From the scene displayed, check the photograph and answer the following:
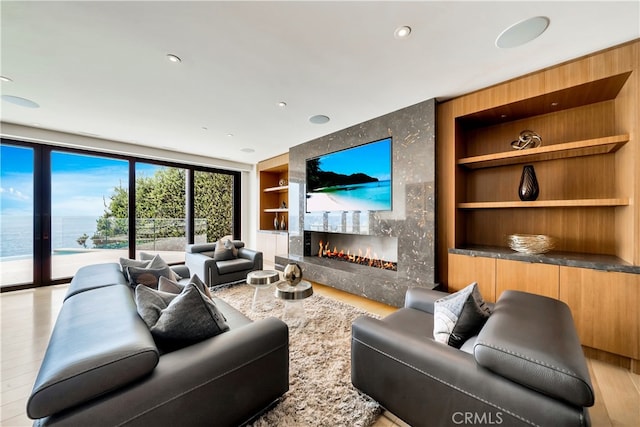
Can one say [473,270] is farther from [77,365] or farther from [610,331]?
[77,365]

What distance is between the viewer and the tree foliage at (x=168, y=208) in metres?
4.68

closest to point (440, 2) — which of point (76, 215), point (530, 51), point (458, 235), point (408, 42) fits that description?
point (408, 42)

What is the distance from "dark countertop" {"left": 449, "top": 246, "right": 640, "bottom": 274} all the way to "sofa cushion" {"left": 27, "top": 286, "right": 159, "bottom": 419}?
293 centimetres

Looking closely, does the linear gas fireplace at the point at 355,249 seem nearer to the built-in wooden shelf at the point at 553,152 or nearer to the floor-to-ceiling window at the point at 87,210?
the built-in wooden shelf at the point at 553,152

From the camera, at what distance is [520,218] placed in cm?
283

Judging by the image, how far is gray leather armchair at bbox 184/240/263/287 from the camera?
12.3 ft

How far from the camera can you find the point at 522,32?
70.2 inches

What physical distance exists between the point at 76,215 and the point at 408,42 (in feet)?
19.1

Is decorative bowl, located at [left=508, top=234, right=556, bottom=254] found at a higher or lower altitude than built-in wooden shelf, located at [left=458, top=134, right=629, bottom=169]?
lower

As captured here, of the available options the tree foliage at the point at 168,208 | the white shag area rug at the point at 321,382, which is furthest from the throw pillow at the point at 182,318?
the tree foliage at the point at 168,208

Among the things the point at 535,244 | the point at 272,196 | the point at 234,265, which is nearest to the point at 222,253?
the point at 234,265

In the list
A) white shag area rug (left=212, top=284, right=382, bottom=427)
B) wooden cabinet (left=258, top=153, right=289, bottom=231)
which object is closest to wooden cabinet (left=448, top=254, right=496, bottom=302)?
white shag area rug (left=212, top=284, right=382, bottom=427)

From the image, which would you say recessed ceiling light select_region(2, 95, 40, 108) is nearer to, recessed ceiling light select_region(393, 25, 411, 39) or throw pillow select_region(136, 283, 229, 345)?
throw pillow select_region(136, 283, 229, 345)

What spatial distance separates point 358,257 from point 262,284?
1.98 meters
